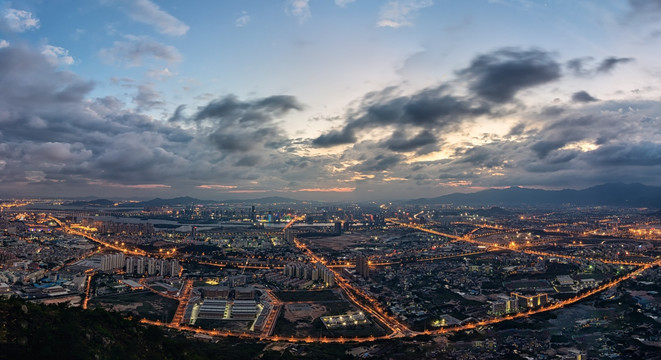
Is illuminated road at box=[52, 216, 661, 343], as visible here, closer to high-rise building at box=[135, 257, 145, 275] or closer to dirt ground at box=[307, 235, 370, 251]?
high-rise building at box=[135, 257, 145, 275]

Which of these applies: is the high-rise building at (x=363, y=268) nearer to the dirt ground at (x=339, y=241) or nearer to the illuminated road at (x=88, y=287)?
the dirt ground at (x=339, y=241)

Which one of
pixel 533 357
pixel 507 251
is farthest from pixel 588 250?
pixel 533 357

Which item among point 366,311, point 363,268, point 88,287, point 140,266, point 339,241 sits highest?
point 140,266

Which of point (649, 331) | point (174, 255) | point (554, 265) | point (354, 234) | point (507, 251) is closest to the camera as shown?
point (649, 331)

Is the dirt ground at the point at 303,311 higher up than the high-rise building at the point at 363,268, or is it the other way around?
the high-rise building at the point at 363,268

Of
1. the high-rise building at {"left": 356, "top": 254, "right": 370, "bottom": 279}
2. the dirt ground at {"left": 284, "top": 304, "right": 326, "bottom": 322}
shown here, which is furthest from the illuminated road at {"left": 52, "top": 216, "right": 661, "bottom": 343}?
the high-rise building at {"left": 356, "top": 254, "right": 370, "bottom": 279}

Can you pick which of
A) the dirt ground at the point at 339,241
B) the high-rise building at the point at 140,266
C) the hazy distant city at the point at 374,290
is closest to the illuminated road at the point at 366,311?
the hazy distant city at the point at 374,290

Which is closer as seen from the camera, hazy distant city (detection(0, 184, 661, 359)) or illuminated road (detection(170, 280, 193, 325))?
hazy distant city (detection(0, 184, 661, 359))

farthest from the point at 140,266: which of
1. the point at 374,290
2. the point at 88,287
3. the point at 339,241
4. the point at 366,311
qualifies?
the point at 339,241

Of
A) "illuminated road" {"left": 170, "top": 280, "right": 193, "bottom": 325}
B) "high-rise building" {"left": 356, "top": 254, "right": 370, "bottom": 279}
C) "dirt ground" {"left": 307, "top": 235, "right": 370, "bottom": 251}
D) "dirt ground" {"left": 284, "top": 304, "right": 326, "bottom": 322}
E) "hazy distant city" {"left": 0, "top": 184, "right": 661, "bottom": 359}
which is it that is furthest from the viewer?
"dirt ground" {"left": 307, "top": 235, "right": 370, "bottom": 251}

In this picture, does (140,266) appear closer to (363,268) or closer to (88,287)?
(88,287)

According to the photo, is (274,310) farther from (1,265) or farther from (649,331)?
(1,265)
